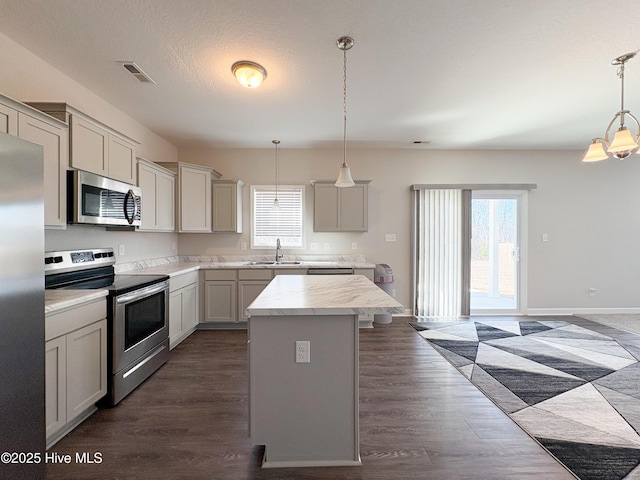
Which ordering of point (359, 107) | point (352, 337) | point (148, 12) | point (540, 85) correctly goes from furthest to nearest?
point (359, 107) < point (540, 85) < point (148, 12) < point (352, 337)

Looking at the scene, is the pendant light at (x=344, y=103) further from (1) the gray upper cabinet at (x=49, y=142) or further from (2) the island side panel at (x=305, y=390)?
(1) the gray upper cabinet at (x=49, y=142)

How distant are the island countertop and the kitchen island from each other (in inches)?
0.9

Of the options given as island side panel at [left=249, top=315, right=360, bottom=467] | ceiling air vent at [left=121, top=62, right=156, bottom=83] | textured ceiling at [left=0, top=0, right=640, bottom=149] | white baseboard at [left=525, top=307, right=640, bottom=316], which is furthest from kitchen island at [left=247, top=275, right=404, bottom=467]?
white baseboard at [left=525, top=307, right=640, bottom=316]

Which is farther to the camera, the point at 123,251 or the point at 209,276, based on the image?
the point at 209,276

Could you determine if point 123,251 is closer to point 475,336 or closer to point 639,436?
point 475,336

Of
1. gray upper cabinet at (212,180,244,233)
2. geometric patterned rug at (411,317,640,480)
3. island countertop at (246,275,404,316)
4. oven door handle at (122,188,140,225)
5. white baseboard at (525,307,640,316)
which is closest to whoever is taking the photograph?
island countertop at (246,275,404,316)

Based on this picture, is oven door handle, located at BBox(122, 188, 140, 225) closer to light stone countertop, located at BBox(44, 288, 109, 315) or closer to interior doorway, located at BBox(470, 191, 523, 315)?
light stone countertop, located at BBox(44, 288, 109, 315)

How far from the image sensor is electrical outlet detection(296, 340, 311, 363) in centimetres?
161

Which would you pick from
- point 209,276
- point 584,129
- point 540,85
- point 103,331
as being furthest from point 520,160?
point 103,331

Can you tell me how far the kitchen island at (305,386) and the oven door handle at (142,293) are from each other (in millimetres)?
1307

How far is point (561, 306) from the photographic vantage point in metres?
4.84

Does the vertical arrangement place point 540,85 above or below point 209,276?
above

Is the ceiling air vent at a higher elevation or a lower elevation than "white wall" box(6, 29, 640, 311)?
higher

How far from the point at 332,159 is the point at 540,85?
2.76 m
